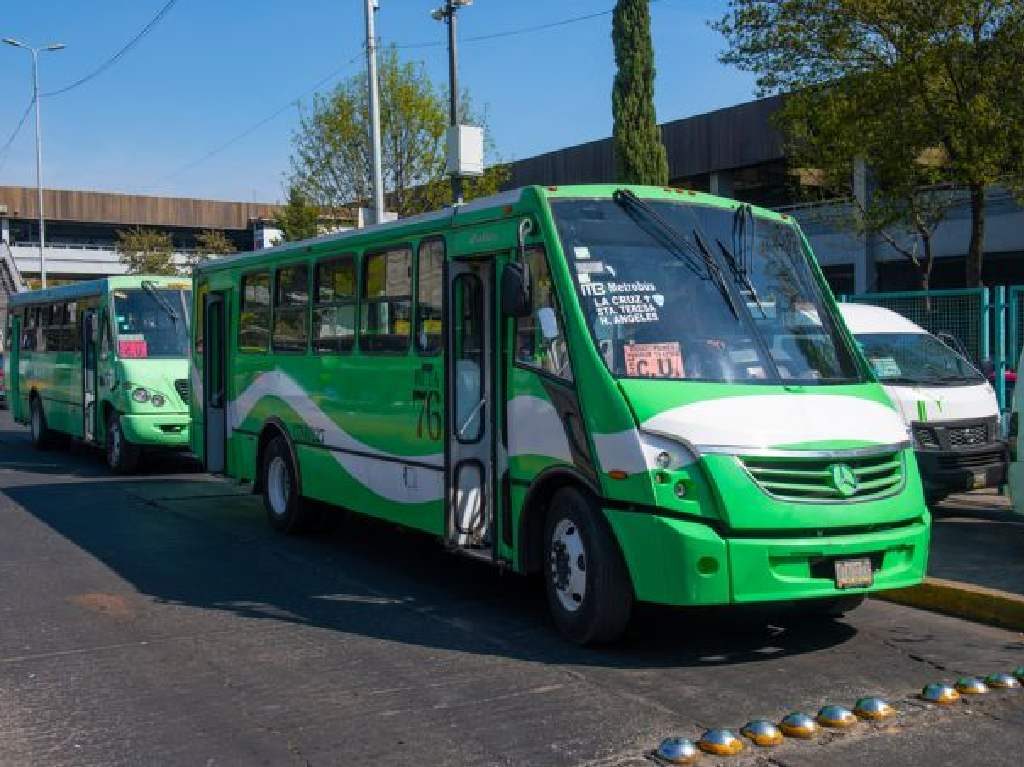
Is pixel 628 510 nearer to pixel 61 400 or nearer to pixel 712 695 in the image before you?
pixel 712 695

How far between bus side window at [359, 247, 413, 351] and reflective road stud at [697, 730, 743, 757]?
433cm

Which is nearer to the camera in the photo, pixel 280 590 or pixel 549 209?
pixel 549 209

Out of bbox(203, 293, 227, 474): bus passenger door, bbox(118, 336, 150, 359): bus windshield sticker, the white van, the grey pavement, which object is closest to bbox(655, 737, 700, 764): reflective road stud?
the grey pavement

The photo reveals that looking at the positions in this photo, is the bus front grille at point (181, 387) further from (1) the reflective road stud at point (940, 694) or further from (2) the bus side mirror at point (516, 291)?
(1) the reflective road stud at point (940, 694)

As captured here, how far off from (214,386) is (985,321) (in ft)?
30.2

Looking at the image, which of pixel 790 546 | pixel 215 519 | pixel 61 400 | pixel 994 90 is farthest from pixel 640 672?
pixel 61 400

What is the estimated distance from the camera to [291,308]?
10898mm

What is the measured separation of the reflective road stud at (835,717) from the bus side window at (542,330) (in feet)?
7.64

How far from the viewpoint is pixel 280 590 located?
848 cm

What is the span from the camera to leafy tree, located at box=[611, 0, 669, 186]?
89.2ft

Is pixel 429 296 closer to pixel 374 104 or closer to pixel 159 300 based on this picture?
pixel 159 300

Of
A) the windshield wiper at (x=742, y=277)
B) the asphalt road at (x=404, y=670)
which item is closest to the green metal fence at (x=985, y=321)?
the asphalt road at (x=404, y=670)

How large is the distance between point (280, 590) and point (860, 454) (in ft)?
13.8

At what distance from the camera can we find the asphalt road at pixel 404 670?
5211mm
